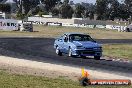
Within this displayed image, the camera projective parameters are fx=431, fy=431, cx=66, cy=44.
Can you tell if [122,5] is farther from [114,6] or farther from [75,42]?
[75,42]

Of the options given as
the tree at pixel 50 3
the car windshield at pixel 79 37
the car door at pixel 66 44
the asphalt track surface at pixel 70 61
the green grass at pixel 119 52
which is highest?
the car windshield at pixel 79 37

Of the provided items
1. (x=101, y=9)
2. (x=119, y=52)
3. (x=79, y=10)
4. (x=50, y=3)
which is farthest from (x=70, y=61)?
(x=50, y=3)

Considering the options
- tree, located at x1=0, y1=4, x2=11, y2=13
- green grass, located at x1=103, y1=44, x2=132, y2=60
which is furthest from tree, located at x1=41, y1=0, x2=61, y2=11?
green grass, located at x1=103, y1=44, x2=132, y2=60

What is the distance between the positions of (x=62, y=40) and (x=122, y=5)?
164101 millimetres

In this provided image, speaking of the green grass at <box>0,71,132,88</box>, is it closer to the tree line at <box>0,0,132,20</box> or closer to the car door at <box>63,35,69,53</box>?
the car door at <box>63,35,69,53</box>

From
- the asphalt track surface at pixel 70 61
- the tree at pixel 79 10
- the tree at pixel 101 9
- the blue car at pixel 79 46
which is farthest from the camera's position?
the tree at pixel 79 10

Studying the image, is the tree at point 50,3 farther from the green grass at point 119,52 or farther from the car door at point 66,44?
the car door at point 66,44

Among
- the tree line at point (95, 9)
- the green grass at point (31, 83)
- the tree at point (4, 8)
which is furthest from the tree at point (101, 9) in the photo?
the green grass at point (31, 83)

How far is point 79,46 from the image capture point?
26672mm

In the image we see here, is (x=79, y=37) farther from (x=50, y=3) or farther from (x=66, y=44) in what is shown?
(x=50, y=3)

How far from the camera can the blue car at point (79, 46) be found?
26562 mm

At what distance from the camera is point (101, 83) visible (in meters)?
12.5

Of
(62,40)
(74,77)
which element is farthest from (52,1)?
(74,77)

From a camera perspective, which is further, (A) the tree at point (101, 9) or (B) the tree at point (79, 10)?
(B) the tree at point (79, 10)
